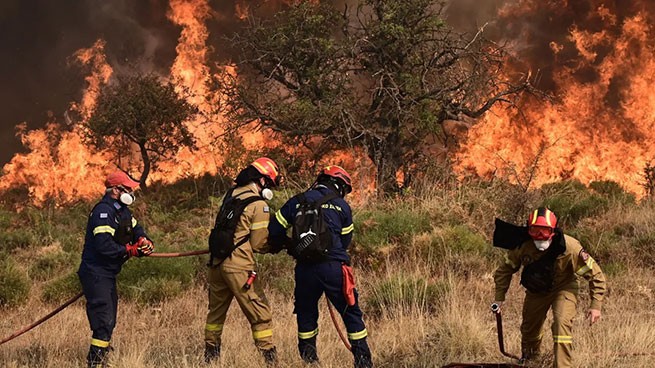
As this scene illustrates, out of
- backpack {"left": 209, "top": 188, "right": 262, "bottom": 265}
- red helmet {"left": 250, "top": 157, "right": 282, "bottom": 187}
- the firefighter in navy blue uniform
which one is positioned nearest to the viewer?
the firefighter in navy blue uniform

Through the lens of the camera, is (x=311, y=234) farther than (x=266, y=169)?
No

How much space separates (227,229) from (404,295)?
3150mm

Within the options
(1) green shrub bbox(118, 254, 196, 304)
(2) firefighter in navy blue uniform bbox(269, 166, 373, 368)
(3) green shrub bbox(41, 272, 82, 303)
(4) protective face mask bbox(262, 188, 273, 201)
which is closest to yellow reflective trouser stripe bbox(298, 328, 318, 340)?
(2) firefighter in navy blue uniform bbox(269, 166, 373, 368)

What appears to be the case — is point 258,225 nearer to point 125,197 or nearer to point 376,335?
point 125,197

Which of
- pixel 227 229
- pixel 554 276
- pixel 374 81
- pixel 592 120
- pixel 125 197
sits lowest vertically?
pixel 554 276

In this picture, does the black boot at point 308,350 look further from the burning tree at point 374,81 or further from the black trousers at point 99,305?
the burning tree at point 374,81

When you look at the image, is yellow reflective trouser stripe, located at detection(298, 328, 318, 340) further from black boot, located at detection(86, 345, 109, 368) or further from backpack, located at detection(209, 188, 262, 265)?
black boot, located at detection(86, 345, 109, 368)

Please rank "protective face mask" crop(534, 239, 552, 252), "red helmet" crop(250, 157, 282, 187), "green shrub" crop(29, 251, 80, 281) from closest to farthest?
"protective face mask" crop(534, 239, 552, 252)
"red helmet" crop(250, 157, 282, 187)
"green shrub" crop(29, 251, 80, 281)

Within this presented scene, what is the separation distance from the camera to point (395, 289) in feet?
25.7

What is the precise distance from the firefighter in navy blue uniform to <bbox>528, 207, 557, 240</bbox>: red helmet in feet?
4.96

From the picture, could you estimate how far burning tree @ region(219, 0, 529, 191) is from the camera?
16.6m

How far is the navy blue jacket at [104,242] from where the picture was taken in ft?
17.8

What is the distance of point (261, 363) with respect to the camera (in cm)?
545

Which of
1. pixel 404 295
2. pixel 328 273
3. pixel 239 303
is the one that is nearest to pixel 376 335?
pixel 404 295
